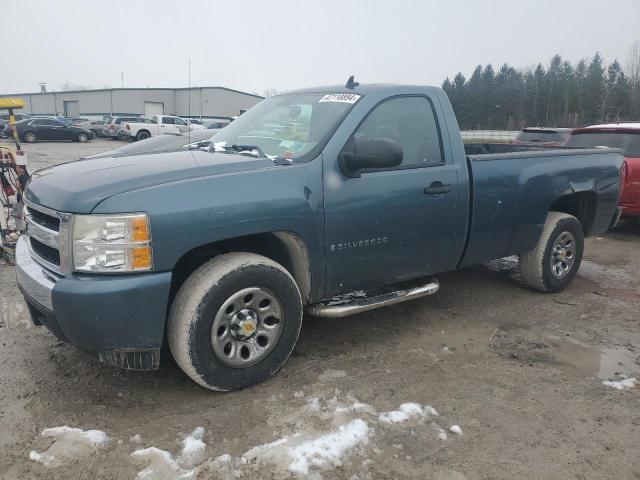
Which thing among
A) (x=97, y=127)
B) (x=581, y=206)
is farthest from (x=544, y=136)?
(x=97, y=127)

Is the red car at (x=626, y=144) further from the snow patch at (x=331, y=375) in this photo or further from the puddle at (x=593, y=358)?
the snow patch at (x=331, y=375)

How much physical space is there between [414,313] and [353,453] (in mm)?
2141

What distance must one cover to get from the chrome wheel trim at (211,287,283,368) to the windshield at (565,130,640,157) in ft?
22.5

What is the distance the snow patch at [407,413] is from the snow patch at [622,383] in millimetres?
1297

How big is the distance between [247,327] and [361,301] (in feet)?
2.99

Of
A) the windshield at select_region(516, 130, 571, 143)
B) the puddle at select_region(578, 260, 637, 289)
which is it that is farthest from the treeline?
the puddle at select_region(578, 260, 637, 289)

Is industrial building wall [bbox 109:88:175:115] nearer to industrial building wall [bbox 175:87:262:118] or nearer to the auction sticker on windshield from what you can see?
industrial building wall [bbox 175:87:262:118]

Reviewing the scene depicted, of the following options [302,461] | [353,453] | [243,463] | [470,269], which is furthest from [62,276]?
[470,269]

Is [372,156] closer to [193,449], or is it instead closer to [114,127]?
[193,449]

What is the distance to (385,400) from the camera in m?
3.04

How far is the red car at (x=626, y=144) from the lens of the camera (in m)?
7.55

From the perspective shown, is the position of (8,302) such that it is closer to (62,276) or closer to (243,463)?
(62,276)

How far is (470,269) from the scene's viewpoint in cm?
604

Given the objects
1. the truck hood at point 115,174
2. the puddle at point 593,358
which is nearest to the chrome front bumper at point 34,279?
the truck hood at point 115,174
